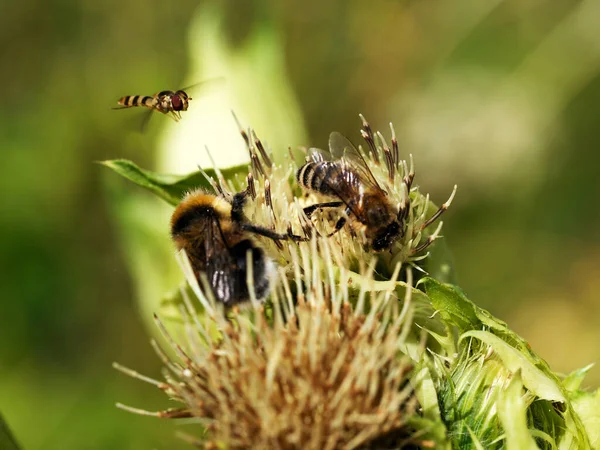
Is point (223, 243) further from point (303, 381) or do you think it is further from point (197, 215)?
point (303, 381)

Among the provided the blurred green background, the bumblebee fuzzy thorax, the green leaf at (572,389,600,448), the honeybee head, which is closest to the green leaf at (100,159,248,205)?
the bumblebee fuzzy thorax

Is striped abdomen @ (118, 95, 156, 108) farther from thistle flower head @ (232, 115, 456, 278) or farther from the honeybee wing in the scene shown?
the honeybee wing

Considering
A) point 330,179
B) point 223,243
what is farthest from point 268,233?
point 330,179

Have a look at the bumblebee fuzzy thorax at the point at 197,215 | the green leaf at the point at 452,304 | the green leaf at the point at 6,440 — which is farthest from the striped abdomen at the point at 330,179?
the green leaf at the point at 6,440

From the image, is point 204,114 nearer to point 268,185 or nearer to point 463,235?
point 268,185

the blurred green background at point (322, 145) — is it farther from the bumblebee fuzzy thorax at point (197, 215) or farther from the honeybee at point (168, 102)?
the bumblebee fuzzy thorax at point (197, 215)
